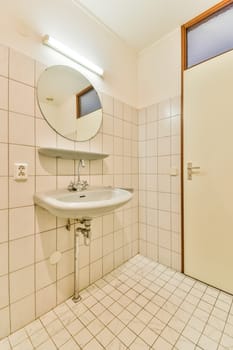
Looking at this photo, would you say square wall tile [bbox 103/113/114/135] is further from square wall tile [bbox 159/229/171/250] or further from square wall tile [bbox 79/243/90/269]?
square wall tile [bbox 159/229/171/250]

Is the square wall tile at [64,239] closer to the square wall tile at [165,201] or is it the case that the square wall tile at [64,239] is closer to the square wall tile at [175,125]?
the square wall tile at [165,201]

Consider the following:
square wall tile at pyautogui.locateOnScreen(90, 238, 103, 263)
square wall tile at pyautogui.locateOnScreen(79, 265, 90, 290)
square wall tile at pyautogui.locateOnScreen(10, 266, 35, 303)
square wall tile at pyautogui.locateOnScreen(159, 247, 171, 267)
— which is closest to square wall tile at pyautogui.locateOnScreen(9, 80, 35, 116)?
square wall tile at pyautogui.locateOnScreen(10, 266, 35, 303)

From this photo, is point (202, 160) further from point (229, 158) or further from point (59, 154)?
point (59, 154)

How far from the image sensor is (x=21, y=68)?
3.47 ft

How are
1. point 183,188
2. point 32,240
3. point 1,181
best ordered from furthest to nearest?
point 183,188 → point 32,240 → point 1,181

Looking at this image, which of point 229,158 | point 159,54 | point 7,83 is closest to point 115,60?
point 159,54

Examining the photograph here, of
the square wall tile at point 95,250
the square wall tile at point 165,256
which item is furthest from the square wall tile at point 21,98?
the square wall tile at point 165,256

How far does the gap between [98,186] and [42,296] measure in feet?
2.84

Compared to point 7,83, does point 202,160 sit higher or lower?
lower

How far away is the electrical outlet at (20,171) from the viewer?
1.04 m

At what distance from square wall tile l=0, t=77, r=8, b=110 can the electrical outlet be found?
0.34m

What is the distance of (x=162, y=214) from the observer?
178 centimetres

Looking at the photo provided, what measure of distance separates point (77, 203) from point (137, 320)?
2.97ft

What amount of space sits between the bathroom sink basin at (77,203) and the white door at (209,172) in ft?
2.36
